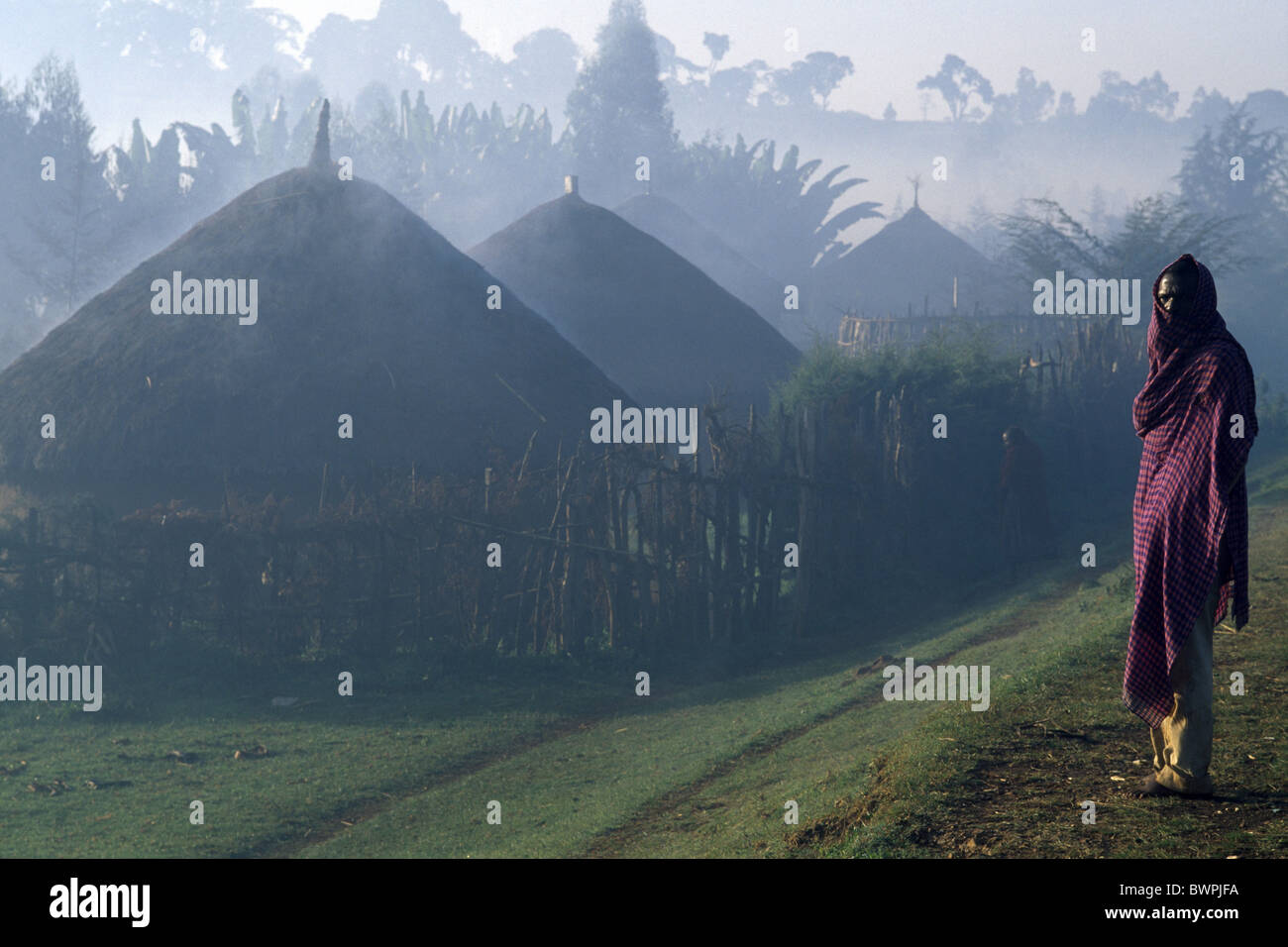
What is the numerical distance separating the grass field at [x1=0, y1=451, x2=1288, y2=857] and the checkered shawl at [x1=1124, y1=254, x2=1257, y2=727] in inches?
26.2

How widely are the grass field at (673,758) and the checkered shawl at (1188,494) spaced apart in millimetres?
666

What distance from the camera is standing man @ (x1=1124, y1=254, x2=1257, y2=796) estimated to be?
4.81m

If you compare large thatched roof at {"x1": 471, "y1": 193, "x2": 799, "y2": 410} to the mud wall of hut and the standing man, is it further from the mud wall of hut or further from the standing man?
the standing man

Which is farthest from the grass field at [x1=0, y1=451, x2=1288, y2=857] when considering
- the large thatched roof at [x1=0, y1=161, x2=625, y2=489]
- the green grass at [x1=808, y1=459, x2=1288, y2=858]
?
the large thatched roof at [x1=0, y1=161, x2=625, y2=489]

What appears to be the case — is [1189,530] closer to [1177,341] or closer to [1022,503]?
[1177,341]

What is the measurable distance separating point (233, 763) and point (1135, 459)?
58.2 feet

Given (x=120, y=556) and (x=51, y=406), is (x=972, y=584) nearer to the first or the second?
(x=120, y=556)

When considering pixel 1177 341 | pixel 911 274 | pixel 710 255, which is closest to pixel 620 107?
pixel 710 255

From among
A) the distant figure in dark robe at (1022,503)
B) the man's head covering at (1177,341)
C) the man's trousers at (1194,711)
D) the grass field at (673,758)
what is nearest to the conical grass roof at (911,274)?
the distant figure in dark robe at (1022,503)

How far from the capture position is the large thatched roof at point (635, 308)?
76.9ft

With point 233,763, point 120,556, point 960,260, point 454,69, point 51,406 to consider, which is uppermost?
point 454,69

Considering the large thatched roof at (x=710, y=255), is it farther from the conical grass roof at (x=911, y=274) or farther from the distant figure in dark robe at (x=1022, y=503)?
the distant figure in dark robe at (x=1022, y=503)
